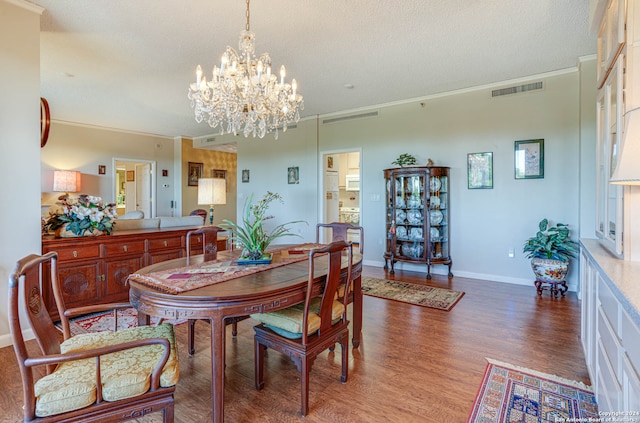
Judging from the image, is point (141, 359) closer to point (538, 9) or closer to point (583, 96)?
point (538, 9)

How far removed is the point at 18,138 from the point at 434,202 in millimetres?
4922

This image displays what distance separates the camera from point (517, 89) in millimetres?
4605

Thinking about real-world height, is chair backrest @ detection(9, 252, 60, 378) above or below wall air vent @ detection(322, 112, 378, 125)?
below

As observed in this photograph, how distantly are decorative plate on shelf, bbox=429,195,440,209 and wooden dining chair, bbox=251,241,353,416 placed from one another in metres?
3.29

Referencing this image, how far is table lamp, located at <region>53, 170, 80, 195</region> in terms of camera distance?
664 centimetres

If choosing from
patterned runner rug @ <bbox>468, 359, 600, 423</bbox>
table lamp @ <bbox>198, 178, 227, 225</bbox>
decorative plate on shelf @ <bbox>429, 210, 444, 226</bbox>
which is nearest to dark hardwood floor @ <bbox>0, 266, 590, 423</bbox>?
patterned runner rug @ <bbox>468, 359, 600, 423</bbox>

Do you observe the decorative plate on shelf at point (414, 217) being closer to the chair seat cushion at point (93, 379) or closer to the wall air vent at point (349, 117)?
the wall air vent at point (349, 117)

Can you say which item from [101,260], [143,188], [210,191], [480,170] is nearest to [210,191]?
[210,191]

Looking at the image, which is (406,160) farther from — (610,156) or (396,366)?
(396,366)

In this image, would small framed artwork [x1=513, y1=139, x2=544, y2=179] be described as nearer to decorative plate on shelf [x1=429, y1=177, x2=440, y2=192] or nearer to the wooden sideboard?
decorative plate on shelf [x1=429, y1=177, x2=440, y2=192]

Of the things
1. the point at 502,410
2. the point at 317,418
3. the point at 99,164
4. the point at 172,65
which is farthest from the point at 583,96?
the point at 99,164

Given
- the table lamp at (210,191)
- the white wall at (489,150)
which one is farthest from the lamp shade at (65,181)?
the white wall at (489,150)

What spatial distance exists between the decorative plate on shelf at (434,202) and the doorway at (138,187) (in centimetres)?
682

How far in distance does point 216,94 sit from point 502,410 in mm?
3189
